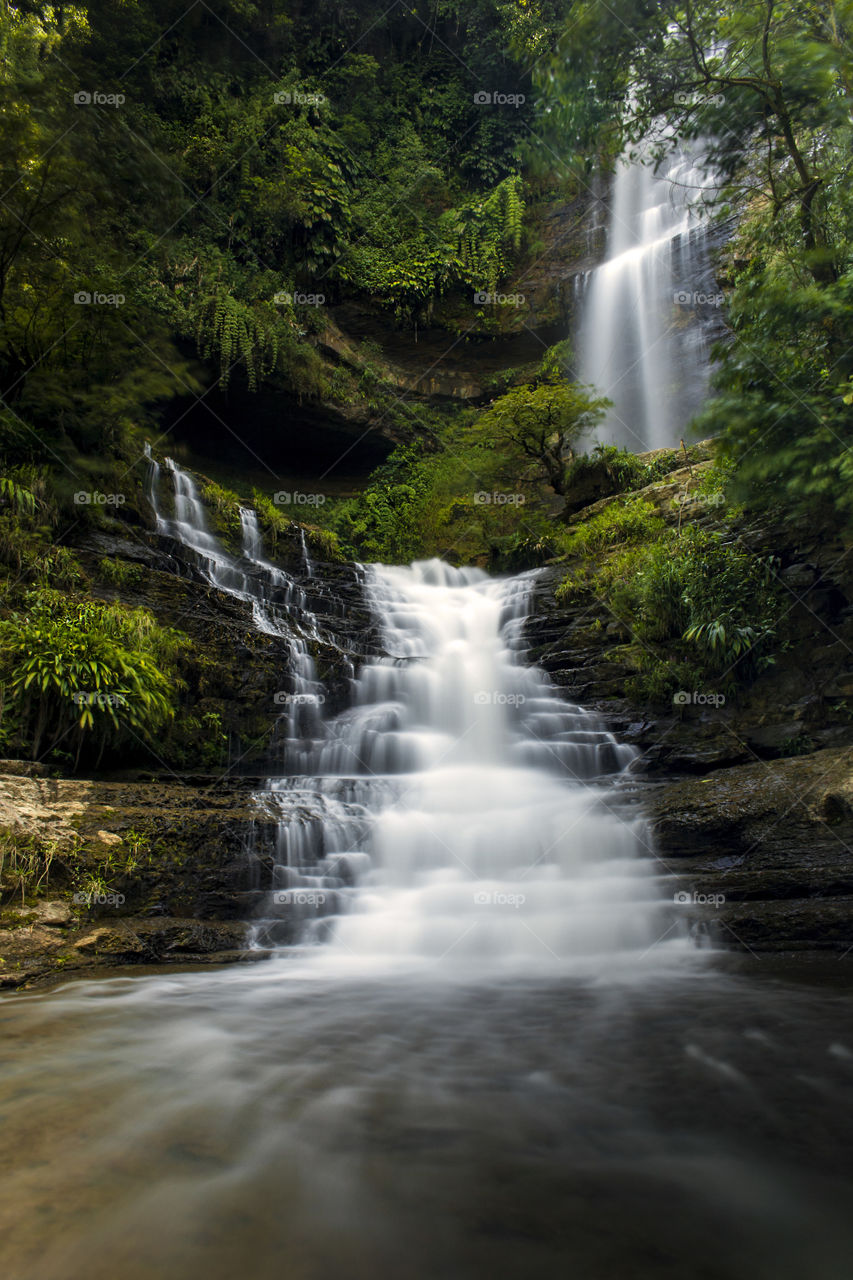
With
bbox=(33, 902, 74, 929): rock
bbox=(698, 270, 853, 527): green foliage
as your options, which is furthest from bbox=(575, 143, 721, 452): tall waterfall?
bbox=(33, 902, 74, 929): rock

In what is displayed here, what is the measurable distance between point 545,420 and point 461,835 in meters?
10.2

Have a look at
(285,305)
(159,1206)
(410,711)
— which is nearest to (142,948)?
(159,1206)

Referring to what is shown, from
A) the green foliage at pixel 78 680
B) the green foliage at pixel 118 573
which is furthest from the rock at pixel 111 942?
the green foliage at pixel 118 573

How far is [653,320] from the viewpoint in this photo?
59.6 ft

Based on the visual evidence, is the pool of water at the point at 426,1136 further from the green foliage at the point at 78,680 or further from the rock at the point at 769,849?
the green foliage at the point at 78,680

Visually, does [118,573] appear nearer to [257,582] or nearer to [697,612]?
[257,582]

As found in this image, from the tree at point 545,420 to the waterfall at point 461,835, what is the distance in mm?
6338

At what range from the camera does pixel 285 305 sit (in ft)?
56.1

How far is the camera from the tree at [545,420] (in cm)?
1400

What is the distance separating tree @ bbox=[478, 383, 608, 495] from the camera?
14.0 meters

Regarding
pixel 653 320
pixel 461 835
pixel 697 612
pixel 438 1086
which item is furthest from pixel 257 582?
pixel 653 320

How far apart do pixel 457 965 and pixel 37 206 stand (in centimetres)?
1032

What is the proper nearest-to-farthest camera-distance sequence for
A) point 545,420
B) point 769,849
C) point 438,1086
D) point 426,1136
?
point 426,1136 → point 438,1086 → point 769,849 → point 545,420

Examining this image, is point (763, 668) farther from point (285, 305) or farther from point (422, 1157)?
point (285, 305)
